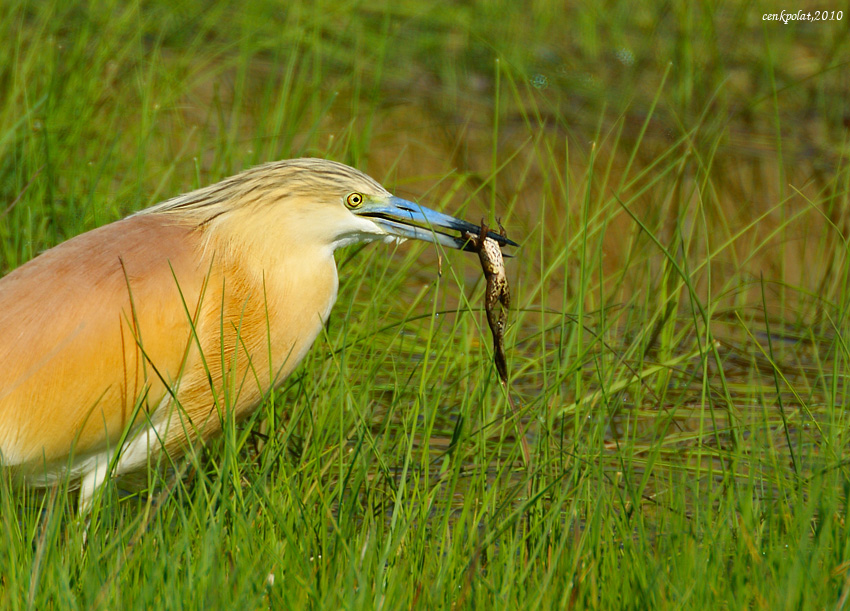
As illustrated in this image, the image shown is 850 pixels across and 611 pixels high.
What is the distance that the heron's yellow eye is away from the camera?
3.40 metres

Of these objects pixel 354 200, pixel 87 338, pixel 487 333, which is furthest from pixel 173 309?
pixel 487 333

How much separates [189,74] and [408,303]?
61.8 inches

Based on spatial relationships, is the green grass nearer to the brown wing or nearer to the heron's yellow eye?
the brown wing

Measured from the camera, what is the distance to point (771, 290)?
18.3 feet

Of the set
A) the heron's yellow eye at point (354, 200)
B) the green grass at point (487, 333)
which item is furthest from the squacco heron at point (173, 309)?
the green grass at point (487, 333)

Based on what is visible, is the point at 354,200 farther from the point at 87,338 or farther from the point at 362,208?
the point at 87,338

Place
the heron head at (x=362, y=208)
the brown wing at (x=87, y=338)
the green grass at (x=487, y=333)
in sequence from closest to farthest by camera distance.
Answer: the green grass at (x=487, y=333) → the brown wing at (x=87, y=338) → the heron head at (x=362, y=208)

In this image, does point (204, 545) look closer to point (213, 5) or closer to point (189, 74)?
point (189, 74)

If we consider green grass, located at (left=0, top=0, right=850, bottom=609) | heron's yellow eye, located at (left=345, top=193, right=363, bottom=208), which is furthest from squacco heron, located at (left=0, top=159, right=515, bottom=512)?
green grass, located at (left=0, top=0, right=850, bottom=609)

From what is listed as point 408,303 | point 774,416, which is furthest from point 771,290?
point 408,303

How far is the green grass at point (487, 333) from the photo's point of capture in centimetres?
274

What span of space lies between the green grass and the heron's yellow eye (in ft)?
1.37

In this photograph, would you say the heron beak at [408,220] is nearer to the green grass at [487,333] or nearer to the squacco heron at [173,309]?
the squacco heron at [173,309]

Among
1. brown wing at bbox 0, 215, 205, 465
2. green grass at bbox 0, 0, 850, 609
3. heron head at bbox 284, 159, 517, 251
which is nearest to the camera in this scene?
green grass at bbox 0, 0, 850, 609
